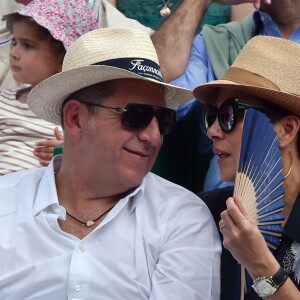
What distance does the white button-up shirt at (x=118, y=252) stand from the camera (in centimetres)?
265

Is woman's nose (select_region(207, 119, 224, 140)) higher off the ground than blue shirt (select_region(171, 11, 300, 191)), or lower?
higher

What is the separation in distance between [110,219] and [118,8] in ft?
7.51

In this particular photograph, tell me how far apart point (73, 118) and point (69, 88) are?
120mm

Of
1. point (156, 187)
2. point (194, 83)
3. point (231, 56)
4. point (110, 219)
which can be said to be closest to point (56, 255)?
point (110, 219)

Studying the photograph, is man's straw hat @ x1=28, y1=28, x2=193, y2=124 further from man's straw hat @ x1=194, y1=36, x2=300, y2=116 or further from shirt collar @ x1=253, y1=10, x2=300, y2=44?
shirt collar @ x1=253, y1=10, x2=300, y2=44

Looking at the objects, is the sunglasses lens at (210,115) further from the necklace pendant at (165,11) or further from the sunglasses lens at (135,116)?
the necklace pendant at (165,11)

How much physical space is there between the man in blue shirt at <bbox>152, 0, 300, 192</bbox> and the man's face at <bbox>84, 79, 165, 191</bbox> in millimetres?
818

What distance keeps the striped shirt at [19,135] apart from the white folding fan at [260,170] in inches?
56.4

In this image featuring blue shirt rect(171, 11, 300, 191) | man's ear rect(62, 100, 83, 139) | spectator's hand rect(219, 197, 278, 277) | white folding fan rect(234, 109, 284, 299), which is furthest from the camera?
blue shirt rect(171, 11, 300, 191)

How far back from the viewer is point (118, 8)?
15.6ft

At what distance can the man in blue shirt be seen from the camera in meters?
3.78

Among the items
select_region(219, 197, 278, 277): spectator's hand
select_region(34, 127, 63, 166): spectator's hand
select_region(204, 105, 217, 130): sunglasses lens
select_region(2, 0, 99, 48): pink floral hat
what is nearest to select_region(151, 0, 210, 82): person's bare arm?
select_region(2, 0, 99, 48): pink floral hat

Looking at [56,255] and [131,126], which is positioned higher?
[131,126]

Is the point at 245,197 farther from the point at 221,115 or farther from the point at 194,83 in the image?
the point at 194,83
